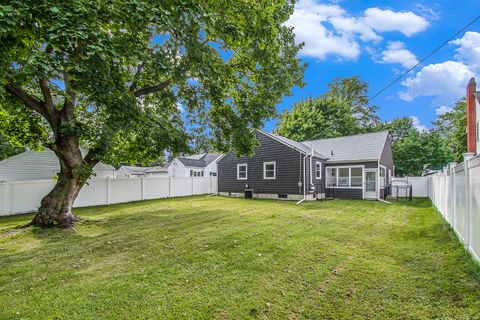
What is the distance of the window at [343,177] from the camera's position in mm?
16483

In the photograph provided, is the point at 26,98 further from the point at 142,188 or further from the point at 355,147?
the point at 355,147

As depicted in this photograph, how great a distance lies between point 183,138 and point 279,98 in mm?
3970

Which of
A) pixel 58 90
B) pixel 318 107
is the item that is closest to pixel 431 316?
pixel 58 90

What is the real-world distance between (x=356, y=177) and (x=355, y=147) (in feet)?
7.31

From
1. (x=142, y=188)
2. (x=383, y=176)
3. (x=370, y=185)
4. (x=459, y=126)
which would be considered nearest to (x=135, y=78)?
(x=142, y=188)

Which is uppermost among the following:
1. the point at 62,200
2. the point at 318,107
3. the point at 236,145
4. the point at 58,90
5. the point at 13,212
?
the point at 318,107

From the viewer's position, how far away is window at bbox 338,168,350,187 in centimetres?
1648

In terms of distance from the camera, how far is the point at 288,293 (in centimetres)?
309

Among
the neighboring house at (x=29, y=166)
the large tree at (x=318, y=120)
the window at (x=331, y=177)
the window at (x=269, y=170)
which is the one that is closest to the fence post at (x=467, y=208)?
the window at (x=269, y=170)

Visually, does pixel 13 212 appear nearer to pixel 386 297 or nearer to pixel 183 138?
pixel 183 138

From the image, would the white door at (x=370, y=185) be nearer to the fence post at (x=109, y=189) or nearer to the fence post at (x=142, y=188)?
the fence post at (x=142, y=188)

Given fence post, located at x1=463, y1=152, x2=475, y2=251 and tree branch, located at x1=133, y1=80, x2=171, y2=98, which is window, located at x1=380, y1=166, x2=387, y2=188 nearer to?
fence post, located at x1=463, y1=152, x2=475, y2=251

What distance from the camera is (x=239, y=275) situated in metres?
3.64

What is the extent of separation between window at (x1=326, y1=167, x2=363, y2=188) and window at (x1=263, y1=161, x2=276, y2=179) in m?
3.85
